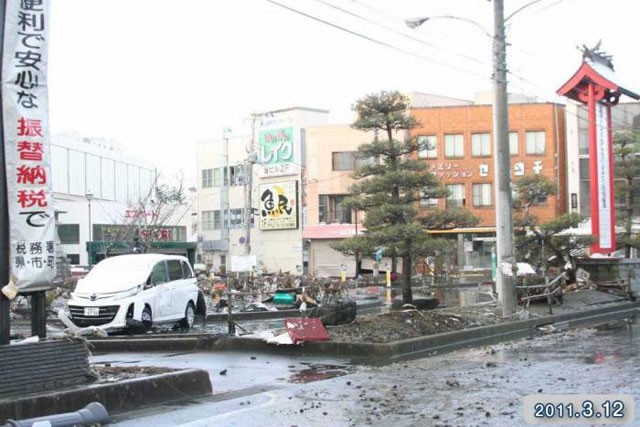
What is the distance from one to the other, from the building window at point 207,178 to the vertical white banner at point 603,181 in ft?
158

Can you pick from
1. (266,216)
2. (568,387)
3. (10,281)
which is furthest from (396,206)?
(266,216)

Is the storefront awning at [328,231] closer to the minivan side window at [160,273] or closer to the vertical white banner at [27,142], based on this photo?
the minivan side window at [160,273]

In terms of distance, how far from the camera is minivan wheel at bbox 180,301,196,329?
1814 cm

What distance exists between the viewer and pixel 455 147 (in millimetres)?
57938

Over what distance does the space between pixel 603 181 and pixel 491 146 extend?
97.5 ft

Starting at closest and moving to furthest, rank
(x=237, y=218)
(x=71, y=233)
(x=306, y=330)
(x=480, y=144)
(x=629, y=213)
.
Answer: (x=306, y=330), (x=629, y=213), (x=480, y=144), (x=71, y=233), (x=237, y=218)

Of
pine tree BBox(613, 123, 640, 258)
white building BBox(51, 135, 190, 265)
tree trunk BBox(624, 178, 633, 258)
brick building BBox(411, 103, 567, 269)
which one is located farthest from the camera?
white building BBox(51, 135, 190, 265)

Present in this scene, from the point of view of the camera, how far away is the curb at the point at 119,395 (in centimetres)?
716

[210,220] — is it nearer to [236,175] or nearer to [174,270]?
[236,175]

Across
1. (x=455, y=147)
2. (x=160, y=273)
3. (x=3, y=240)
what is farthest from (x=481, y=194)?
(x=3, y=240)

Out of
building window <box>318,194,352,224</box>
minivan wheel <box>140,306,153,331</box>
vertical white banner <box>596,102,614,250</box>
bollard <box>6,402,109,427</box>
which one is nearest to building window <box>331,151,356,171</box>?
building window <box>318,194,352,224</box>

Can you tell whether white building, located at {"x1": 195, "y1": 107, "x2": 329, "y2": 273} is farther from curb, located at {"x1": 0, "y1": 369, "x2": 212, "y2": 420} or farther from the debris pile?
curb, located at {"x1": 0, "y1": 369, "x2": 212, "y2": 420}

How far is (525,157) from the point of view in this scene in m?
56.7

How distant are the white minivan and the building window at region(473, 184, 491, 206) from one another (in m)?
41.6
